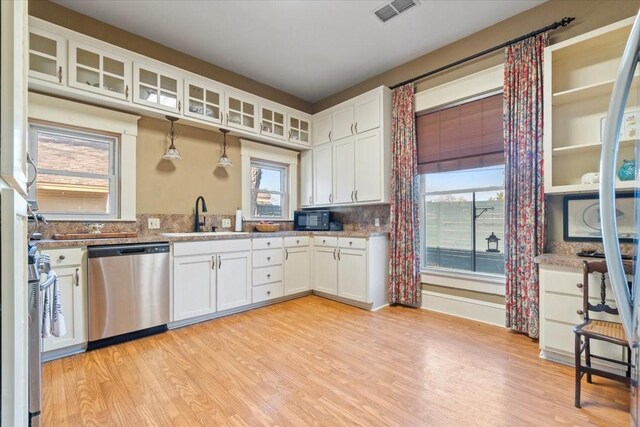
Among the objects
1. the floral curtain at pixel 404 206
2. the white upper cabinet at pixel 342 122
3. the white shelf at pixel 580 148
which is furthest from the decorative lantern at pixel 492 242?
the white upper cabinet at pixel 342 122

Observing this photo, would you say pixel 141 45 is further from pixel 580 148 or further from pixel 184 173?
pixel 580 148

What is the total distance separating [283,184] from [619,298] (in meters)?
4.17

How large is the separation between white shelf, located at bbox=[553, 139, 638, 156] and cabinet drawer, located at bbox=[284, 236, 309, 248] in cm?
292

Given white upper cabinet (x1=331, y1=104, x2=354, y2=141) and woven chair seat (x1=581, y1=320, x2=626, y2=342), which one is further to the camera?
white upper cabinet (x1=331, y1=104, x2=354, y2=141)

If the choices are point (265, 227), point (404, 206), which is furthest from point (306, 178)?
point (404, 206)

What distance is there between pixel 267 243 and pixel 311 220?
0.91 m

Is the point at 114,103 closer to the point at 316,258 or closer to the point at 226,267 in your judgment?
the point at 226,267

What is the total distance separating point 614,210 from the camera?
0.96m

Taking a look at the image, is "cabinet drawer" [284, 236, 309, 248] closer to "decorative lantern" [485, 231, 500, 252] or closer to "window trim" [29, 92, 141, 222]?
"window trim" [29, 92, 141, 222]

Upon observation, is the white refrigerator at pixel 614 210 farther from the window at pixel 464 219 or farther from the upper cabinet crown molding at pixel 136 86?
the upper cabinet crown molding at pixel 136 86

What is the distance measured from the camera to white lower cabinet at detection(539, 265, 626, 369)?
2043 millimetres

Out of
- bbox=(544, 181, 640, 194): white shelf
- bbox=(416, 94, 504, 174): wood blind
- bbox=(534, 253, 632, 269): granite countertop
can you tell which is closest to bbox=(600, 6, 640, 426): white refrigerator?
bbox=(534, 253, 632, 269): granite countertop

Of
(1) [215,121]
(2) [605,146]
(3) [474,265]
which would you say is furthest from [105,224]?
(3) [474,265]

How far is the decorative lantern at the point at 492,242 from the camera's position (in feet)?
10.4
